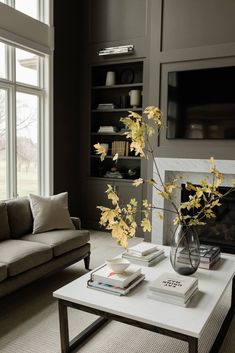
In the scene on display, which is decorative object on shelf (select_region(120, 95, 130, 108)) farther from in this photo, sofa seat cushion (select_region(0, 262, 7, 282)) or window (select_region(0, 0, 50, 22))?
sofa seat cushion (select_region(0, 262, 7, 282))

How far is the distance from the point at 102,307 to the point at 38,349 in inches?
27.3

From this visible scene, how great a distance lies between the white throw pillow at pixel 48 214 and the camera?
3.55 m

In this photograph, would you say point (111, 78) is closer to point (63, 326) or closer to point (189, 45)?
point (189, 45)

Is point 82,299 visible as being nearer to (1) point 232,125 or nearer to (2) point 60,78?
(1) point 232,125

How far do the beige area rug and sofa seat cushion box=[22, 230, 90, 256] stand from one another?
0.42 meters

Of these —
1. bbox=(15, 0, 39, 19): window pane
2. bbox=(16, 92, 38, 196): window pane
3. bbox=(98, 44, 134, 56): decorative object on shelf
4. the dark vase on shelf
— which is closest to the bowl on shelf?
the dark vase on shelf

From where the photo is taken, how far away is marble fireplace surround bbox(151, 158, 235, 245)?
422 cm

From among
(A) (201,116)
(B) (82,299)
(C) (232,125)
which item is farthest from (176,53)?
(B) (82,299)

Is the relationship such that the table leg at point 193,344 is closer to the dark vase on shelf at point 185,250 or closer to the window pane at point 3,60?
the dark vase on shelf at point 185,250

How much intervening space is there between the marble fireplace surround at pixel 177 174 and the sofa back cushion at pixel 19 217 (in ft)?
5.83

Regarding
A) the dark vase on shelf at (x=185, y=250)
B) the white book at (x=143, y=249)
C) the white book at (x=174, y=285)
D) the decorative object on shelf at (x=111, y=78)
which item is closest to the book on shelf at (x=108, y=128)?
the decorative object on shelf at (x=111, y=78)

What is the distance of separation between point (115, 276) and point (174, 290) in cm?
38

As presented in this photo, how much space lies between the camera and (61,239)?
10.8 feet

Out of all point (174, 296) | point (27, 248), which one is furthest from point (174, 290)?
point (27, 248)
